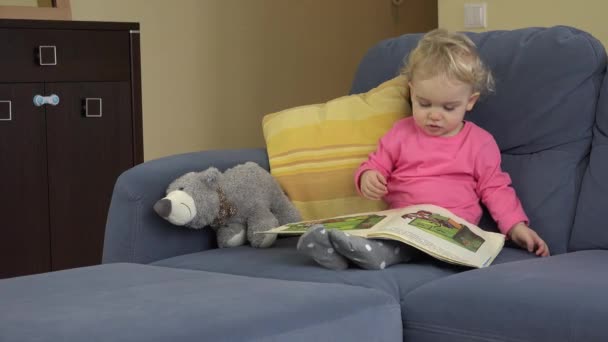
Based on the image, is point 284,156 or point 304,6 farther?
point 304,6

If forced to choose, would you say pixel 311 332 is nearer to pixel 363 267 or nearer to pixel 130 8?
pixel 363 267

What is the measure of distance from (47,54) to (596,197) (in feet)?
5.70

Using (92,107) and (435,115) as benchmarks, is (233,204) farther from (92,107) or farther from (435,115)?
(92,107)

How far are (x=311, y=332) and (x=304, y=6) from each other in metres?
3.14

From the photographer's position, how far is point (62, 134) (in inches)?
126

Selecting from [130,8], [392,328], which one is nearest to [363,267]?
[392,328]

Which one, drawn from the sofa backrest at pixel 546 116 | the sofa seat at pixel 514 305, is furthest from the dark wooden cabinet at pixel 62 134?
the sofa seat at pixel 514 305

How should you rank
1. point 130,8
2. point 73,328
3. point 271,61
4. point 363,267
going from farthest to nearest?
point 271,61, point 130,8, point 363,267, point 73,328

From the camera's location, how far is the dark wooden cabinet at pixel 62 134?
3.11 metres

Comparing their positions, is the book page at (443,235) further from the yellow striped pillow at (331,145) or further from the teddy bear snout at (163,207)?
the teddy bear snout at (163,207)

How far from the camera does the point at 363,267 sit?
192cm

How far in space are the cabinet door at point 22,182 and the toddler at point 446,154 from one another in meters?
1.28

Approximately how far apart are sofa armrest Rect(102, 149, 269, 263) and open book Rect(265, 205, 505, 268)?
232 mm

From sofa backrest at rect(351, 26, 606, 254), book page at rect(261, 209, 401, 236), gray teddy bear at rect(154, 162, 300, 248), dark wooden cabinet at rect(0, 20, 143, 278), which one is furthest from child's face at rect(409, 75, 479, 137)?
dark wooden cabinet at rect(0, 20, 143, 278)
